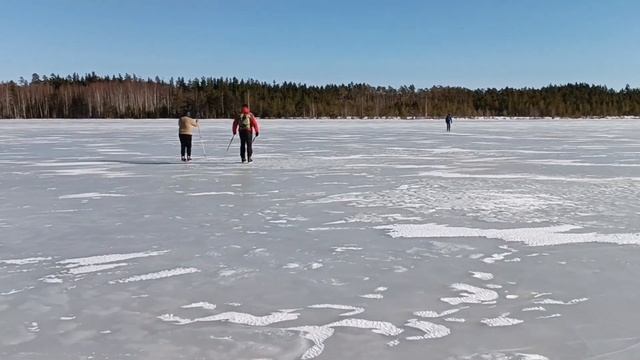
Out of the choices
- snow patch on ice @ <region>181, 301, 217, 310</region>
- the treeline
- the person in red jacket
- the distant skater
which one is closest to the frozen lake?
snow patch on ice @ <region>181, 301, 217, 310</region>

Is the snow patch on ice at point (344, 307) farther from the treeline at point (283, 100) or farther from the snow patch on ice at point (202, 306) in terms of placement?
the treeline at point (283, 100)

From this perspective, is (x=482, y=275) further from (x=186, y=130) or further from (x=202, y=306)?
(x=186, y=130)

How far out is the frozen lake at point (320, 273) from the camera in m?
2.78

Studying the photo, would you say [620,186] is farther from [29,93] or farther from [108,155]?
[29,93]

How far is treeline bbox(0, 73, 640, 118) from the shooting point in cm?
9662

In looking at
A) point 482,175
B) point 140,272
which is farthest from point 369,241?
point 482,175

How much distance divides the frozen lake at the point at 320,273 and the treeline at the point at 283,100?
290ft

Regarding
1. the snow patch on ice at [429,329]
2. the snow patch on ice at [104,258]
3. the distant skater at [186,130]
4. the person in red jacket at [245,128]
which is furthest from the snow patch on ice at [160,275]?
the distant skater at [186,130]

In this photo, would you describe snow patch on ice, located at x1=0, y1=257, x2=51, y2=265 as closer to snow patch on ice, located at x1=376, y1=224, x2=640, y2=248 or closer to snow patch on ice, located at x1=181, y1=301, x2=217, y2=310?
snow patch on ice, located at x1=181, y1=301, x2=217, y2=310

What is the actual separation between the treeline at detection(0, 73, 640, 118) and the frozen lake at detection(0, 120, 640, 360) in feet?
290

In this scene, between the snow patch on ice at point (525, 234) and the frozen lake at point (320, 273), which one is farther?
the snow patch on ice at point (525, 234)

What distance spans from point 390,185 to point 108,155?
31.2 ft

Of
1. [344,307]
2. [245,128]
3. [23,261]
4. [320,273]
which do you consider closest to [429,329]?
[344,307]

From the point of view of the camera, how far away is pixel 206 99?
104938 millimetres
